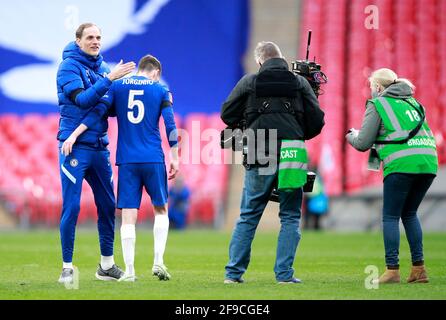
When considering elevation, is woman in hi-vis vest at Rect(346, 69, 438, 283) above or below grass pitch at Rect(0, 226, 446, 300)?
above

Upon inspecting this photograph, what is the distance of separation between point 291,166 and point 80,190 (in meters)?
1.92

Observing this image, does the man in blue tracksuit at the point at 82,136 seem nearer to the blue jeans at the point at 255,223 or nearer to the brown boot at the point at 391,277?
the blue jeans at the point at 255,223

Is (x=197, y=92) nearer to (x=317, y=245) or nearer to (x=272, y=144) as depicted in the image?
(x=317, y=245)

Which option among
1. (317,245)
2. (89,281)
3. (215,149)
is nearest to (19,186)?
(215,149)

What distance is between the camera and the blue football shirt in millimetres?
9492

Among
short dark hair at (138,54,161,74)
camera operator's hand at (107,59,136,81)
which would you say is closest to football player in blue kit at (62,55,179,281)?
short dark hair at (138,54,161,74)

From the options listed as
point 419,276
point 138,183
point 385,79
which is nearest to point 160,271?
point 138,183

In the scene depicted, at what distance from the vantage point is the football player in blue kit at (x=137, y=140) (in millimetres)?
9477

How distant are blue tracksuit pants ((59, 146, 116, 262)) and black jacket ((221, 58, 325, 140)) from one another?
4.14ft

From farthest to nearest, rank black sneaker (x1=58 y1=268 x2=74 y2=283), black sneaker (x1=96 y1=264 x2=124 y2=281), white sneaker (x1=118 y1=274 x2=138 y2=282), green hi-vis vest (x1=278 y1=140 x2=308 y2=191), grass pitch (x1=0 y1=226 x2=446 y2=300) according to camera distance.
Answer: black sneaker (x1=96 y1=264 x2=124 y2=281)
white sneaker (x1=118 y1=274 x2=138 y2=282)
black sneaker (x1=58 y1=268 x2=74 y2=283)
green hi-vis vest (x1=278 y1=140 x2=308 y2=191)
grass pitch (x1=0 y1=226 x2=446 y2=300)

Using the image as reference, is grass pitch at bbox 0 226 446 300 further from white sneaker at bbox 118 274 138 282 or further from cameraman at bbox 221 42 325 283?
cameraman at bbox 221 42 325 283

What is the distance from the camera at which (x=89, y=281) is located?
383 inches

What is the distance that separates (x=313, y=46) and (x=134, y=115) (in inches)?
825

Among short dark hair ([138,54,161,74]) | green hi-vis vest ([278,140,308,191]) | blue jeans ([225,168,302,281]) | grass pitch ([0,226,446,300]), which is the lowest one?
grass pitch ([0,226,446,300])
